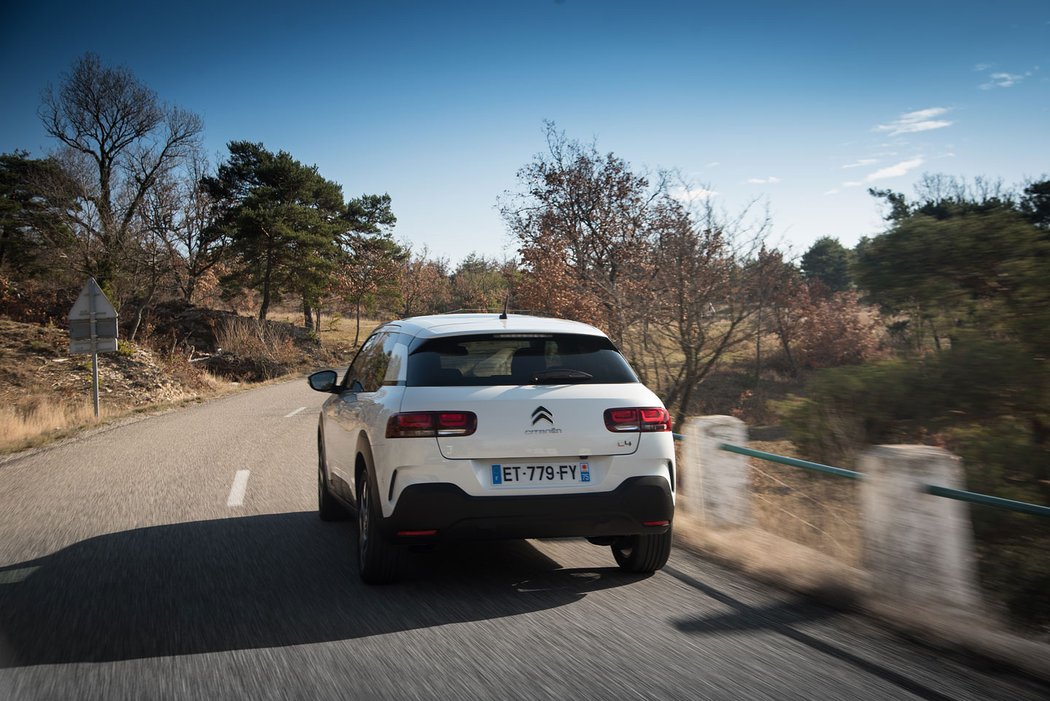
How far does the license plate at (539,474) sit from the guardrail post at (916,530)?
60.6 inches

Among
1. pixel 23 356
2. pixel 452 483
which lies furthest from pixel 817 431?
pixel 23 356

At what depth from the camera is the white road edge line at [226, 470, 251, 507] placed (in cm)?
796

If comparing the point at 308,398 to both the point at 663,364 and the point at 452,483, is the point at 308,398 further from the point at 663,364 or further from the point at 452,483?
the point at 452,483

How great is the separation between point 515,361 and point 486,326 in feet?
1.11

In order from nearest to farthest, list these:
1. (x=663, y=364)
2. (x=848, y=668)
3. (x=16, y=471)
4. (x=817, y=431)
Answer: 1. (x=848, y=668)
2. (x=16, y=471)
3. (x=817, y=431)
4. (x=663, y=364)

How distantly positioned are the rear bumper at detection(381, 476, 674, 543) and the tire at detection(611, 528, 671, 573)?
1.42 ft

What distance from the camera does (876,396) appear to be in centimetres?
1396

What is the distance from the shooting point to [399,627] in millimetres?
4207

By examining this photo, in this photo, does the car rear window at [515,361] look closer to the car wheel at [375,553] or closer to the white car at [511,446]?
the white car at [511,446]

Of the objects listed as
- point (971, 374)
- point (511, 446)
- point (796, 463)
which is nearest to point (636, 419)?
point (511, 446)

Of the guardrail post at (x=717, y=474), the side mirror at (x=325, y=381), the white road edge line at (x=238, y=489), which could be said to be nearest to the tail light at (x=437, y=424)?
the side mirror at (x=325, y=381)

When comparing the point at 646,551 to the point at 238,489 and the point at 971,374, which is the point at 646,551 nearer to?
the point at 238,489

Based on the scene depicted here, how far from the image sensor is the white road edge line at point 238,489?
796 centimetres

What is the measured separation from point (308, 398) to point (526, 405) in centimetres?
1879
